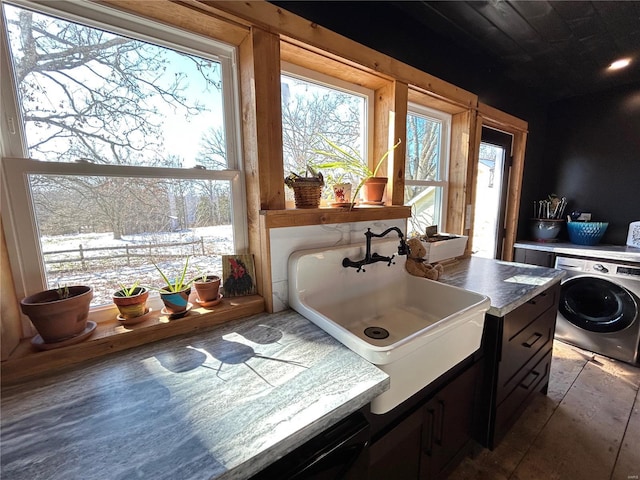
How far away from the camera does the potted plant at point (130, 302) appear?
898mm

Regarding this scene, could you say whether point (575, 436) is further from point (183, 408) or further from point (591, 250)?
point (183, 408)

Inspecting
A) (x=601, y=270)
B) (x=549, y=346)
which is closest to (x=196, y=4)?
(x=549, y=346)

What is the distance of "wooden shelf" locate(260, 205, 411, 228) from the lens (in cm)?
108

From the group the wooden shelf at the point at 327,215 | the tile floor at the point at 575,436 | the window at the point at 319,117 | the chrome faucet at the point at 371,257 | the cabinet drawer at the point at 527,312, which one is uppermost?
the window at the point at 319,117

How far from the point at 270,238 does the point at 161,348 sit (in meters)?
0.53

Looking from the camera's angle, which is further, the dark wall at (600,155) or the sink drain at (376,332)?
the dark wall at (600,155)

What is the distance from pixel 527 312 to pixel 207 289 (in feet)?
5.17

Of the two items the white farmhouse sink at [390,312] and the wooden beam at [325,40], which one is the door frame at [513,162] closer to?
the wooden beam at [325,40]

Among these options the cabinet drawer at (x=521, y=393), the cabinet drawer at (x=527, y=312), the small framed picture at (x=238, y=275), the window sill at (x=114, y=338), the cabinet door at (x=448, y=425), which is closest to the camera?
the window sill at (x=114, y=338)

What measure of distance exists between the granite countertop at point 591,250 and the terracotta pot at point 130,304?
3.02 m

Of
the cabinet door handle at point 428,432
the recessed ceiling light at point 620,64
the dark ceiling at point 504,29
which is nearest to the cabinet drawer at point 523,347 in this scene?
the cabinet door handle at point 428,432

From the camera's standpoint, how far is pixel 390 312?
140 centimetres

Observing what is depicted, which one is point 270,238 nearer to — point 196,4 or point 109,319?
point 109,319

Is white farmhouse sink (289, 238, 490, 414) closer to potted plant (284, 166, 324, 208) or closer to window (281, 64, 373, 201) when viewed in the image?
potted plant (284, 166, 324, 208)
